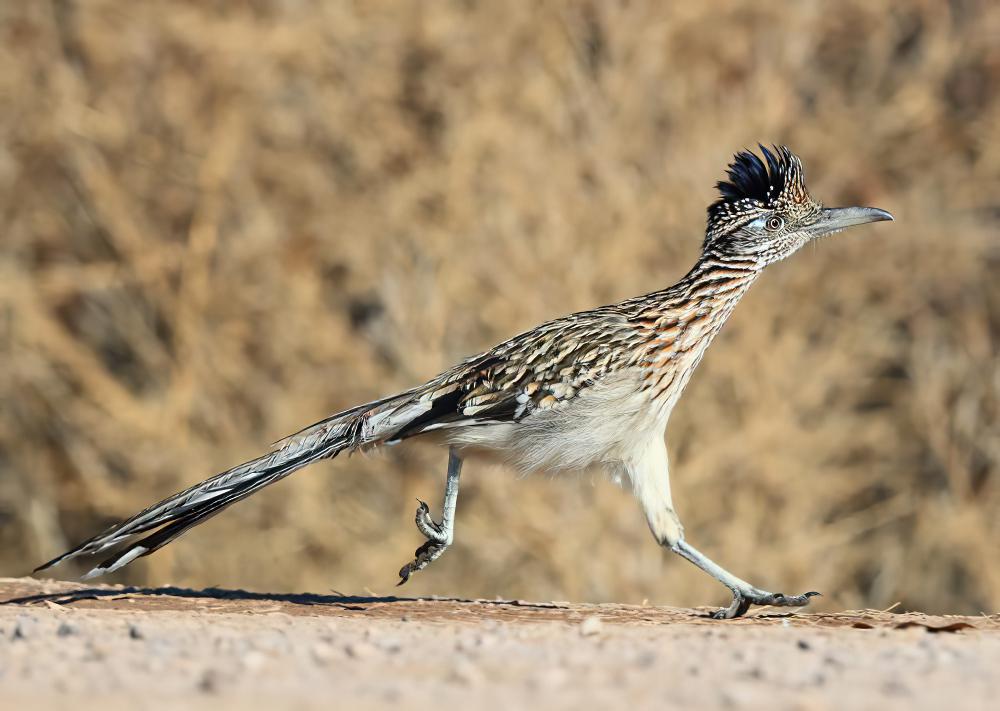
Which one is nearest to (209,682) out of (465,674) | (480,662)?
(465,674)

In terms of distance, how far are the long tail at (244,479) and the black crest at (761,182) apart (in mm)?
2333

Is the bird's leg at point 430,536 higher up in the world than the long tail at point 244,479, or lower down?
lower down

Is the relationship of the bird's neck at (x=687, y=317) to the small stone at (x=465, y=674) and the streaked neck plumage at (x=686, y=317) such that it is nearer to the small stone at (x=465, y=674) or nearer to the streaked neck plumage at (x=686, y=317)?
the streaked neck plumage at (x=686, y=317)

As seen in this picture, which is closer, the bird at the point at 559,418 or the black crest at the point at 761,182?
the bird at the point at 559,418

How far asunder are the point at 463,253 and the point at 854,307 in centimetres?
485

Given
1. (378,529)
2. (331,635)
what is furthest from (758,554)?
(331,635)

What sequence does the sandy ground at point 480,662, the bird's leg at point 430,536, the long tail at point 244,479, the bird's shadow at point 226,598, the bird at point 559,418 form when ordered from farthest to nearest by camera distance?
1. the bird's shadow at point 226,598
2. the bird's leg at point 430,536
3. the bird at point 559,418
4. the long tail at point 244,479
5. the sandy ground at point 480,662

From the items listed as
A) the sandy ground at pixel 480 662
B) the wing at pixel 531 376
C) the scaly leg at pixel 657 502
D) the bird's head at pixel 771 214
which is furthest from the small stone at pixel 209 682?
the bird's head at pixel 771 214

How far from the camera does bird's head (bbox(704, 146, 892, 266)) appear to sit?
923 cm

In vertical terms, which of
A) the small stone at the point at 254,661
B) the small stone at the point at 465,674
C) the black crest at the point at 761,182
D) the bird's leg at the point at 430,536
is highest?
the black crest at the point at 761,182

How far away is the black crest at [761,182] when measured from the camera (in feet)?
30.6

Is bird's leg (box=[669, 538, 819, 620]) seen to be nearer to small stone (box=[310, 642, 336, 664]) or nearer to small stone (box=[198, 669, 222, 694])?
small stone (box=[310, 642, 336, 664])

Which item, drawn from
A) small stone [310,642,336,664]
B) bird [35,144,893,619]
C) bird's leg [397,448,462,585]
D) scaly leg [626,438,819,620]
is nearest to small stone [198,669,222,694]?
small stone [310,642,336,664]

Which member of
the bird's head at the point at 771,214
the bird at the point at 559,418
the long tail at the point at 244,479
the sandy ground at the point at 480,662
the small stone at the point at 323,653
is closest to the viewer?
the sandy ground at the point at 480,662
